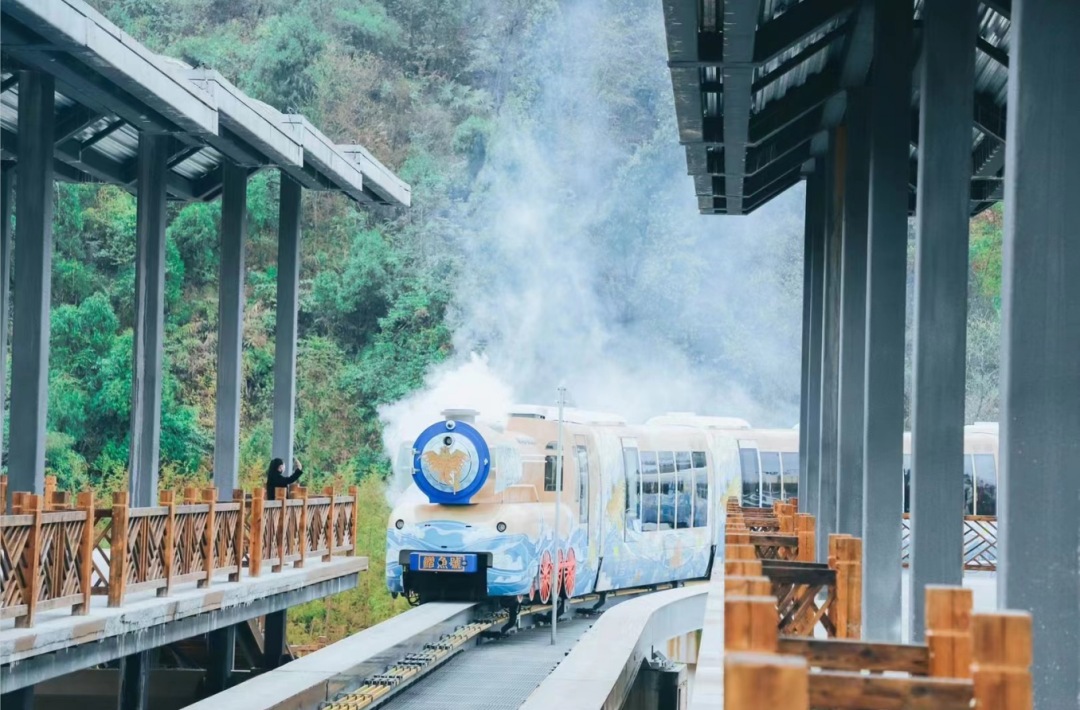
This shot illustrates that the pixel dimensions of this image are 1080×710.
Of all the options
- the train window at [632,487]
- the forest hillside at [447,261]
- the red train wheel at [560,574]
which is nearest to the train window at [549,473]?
the red train wheel at [560,574]

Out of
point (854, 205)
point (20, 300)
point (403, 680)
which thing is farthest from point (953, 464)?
point (20, 300)

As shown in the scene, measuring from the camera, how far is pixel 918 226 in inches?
376

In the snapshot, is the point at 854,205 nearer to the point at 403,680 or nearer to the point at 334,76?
the point at 403,680

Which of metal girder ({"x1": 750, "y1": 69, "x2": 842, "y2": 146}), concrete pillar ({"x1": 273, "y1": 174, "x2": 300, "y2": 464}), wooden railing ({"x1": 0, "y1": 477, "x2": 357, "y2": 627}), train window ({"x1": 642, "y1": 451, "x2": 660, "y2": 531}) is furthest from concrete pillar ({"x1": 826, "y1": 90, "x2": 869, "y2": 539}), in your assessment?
train window ({"x1": 642, "y1": 451, "x2": 660, "y2": 531})

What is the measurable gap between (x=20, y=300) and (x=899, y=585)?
877 cm

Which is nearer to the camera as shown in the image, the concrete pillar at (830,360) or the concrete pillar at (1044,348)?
the concrete pillar at (1044,348)

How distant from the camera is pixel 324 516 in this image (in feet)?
64.9

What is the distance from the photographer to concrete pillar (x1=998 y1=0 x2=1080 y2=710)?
629 centimetres

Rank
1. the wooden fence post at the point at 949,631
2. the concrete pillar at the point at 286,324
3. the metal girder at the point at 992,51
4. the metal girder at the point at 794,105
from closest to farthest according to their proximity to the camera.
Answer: the wooden fence post at the point at 949,631 → the metal girder at the point at 992,51 → the metal girder at the point at 794,105 → the concrete pillar at the point at 286,324

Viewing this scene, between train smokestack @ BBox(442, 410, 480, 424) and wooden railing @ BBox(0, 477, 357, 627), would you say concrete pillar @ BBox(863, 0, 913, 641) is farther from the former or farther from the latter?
train smokestack @ BBox(442, 410, 480, 424)

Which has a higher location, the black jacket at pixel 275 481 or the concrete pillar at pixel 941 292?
the concrete pillar at pixel 941 292

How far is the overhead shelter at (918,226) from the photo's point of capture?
6348mm

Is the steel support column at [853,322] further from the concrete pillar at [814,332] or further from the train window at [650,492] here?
the train window at [650,492]

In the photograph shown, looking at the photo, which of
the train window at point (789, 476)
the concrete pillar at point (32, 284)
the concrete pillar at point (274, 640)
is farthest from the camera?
the train window at point (789, 476)
